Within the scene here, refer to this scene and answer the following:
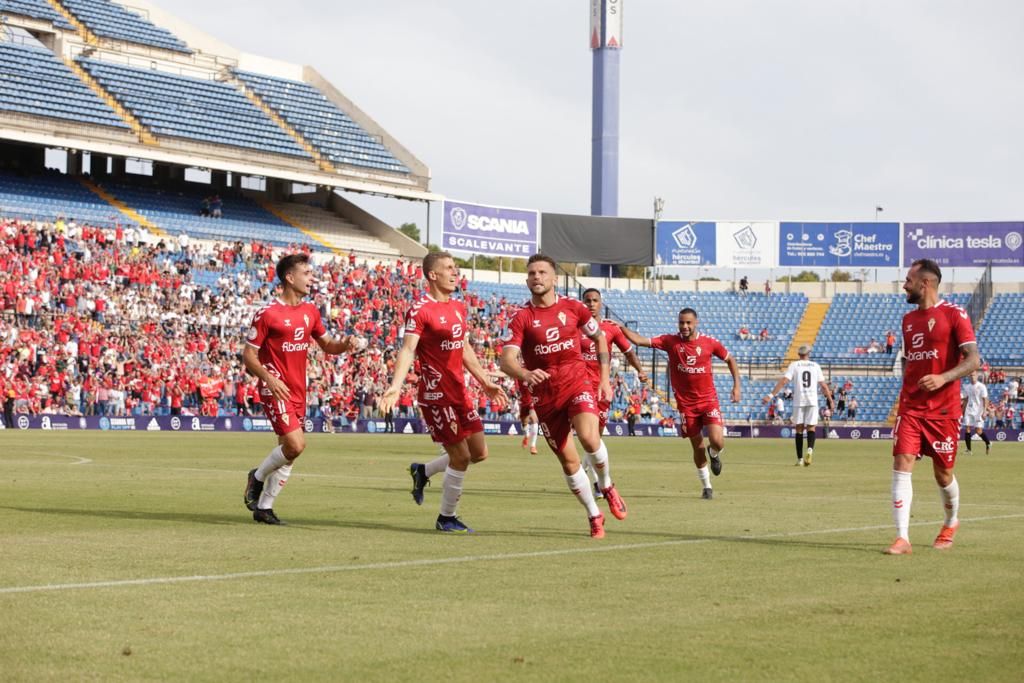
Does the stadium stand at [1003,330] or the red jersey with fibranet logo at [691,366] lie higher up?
the stadium stand at [1003,330]

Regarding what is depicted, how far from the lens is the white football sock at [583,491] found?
13.1 meters

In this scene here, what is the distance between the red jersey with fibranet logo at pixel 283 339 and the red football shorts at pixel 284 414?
0.45 ft

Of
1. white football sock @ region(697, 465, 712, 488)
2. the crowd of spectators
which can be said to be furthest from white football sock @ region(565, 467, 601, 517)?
the crowd of spectators

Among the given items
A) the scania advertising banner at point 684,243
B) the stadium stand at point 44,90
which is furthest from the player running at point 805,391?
the scania advertising banner at point 684,243

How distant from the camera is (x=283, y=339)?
14.2 metres

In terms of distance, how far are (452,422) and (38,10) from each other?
57.7m

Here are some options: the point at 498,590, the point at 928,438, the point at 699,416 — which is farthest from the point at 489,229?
the point at 498,590

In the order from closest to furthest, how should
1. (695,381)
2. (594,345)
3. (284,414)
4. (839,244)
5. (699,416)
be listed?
(284,414)
(594,345)
(699,416)
(695,381)
(839,244)

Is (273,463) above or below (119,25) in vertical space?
below

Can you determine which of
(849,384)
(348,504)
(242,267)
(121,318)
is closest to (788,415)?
(849,384)

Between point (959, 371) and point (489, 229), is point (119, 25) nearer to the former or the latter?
point (489, 229)

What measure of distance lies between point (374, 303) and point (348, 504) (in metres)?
42.8

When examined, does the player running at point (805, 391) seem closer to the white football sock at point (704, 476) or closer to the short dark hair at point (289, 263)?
the white football sock at point (704, 476)

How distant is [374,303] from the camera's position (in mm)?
59438
